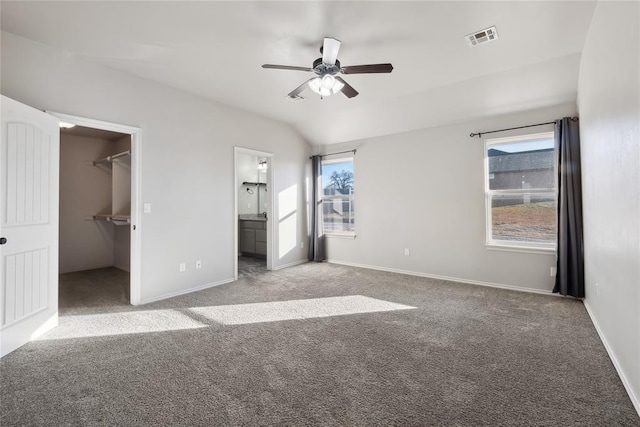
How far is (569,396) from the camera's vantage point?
5.76 ft

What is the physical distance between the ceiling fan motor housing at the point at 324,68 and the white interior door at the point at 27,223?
2569 millimetres

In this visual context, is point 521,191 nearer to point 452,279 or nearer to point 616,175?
point 452,279

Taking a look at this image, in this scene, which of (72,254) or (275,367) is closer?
(275,367)

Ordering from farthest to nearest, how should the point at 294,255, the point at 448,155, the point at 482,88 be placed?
the point at 294,255 → the point at 448,155 → the point at 482,88

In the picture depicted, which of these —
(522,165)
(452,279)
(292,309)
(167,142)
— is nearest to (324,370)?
(292,309)

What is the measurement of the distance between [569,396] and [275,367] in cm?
192

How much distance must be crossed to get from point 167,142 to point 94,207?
9.77 feet

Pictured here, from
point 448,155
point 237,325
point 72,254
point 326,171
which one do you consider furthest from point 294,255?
point 72,254

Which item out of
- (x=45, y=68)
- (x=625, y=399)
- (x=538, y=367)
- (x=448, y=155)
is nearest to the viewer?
(x=625, y=399)

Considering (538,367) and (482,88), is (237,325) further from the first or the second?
(482,88)

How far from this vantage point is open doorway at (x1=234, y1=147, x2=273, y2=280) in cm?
531

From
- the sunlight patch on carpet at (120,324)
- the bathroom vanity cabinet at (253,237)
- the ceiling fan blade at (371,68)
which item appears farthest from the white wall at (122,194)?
the ceiling fan blade at (371,68)

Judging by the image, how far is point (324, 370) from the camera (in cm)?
206

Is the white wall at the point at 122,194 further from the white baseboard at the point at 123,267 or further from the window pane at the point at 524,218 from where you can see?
the window pane at the point at 524,218
